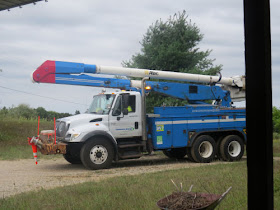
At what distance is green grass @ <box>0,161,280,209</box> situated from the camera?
22.7ft

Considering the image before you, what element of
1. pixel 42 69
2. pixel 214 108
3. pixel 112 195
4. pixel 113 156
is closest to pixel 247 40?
pixel 112 195

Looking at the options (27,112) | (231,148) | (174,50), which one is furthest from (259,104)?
(27,112)

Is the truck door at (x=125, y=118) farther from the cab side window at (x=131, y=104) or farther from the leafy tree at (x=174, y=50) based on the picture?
the leafy tree at (x=174, y=50)

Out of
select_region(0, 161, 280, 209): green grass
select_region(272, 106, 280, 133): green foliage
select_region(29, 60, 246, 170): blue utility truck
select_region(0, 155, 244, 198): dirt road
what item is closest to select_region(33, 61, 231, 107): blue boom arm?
select_region(29, 60, 246, 170): blue utility truck

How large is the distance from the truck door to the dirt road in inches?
49.7

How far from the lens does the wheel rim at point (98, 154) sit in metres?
12.8

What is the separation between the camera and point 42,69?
1357cm

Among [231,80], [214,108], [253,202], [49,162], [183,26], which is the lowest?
[49,162]

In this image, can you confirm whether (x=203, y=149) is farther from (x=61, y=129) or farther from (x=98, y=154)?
(x=61, y=129)

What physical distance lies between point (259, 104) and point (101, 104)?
410 inches

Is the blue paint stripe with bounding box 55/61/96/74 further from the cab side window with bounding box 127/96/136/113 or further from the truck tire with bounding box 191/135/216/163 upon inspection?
the truck tire with bounding box 191/135/216/163

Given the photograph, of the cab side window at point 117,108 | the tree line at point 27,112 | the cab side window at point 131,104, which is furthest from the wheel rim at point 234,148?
the tree line at point 27,112

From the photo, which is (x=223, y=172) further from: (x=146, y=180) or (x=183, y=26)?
(x=183, y=26)

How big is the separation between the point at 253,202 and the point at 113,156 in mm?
9533
